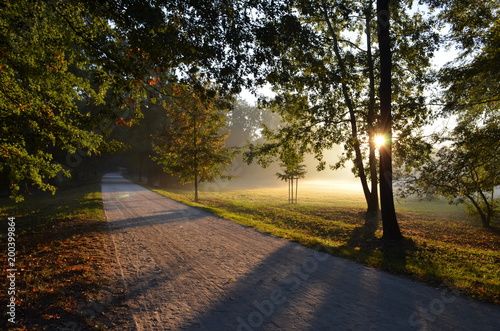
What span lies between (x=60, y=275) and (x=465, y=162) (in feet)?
44.6

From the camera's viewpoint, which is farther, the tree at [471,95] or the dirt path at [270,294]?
the tree at [471,95]

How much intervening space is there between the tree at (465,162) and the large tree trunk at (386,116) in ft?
12.5

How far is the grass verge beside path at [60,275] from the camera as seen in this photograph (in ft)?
11.4

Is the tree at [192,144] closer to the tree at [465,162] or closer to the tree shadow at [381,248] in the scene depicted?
the tree shadow at [381,248]

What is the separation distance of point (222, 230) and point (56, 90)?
20.6 feet

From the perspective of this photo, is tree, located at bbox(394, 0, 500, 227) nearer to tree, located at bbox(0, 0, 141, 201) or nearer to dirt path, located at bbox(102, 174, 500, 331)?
dirt path, located at bbox(102, 174, 500, 331)

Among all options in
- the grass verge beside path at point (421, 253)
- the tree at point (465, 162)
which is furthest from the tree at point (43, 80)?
the tree at point (465, 162)

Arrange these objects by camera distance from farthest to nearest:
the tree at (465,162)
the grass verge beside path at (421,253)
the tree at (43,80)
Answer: the tree at (465,162) → the tree at (43,80) → the grass verge beside path at (421,253)

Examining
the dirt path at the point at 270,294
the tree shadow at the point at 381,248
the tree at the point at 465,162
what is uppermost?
the tree at the point at 465,162

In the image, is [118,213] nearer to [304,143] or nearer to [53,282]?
[53,282]

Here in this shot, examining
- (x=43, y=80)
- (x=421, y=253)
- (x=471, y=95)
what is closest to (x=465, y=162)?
(x=471, y=95)

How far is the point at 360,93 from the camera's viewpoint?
49.9ft

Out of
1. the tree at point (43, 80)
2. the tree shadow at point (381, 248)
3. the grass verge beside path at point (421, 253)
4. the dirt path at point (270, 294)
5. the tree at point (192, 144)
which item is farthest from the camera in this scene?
the tree at point (192, 144)

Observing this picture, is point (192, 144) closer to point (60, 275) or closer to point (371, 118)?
point (371, 118)
